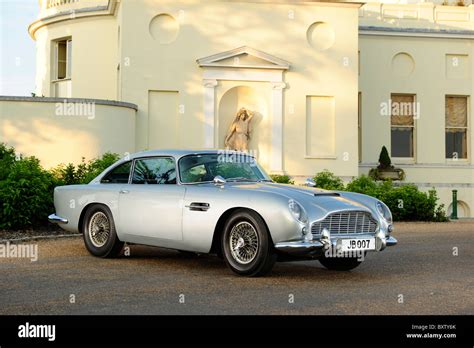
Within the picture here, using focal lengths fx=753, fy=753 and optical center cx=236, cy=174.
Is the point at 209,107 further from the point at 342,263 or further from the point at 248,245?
the point at 248,245

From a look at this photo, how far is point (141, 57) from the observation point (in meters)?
24.7

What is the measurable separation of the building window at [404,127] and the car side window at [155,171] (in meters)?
20.9

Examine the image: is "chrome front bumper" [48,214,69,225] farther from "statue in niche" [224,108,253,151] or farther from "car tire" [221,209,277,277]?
"statue in niche" [224,108,253,151]

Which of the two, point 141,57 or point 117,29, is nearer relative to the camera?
point 141,57

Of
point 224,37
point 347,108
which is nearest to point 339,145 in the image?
point 347,108

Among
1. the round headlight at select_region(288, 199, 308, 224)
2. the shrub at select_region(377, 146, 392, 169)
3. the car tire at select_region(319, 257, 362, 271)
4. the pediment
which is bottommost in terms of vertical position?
the car tire at select_region(319, 257, 362, 271)

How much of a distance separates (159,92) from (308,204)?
672 inches

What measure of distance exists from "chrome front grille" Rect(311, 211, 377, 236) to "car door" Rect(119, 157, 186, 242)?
1837 mm

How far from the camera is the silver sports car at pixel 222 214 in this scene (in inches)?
325

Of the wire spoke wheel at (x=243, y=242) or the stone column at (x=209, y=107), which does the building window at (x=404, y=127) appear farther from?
the wire spoke wheel at (x=243, y=242)

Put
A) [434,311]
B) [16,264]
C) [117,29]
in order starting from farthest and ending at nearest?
[117,29]
[16,264]
[434,311]

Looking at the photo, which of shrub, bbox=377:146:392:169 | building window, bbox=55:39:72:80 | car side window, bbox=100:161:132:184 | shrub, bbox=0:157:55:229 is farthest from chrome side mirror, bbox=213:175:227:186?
building window, bbox=55:39:72:80

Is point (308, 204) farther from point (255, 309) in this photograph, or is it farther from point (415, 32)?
point (415, 32)

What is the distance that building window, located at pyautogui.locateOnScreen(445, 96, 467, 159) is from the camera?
30.2 m
